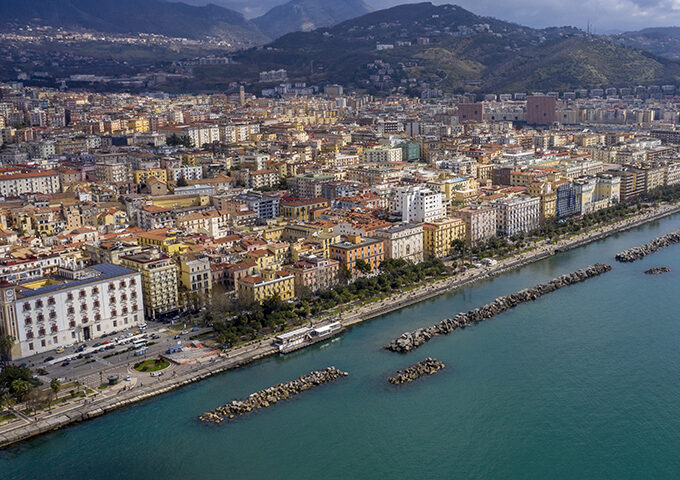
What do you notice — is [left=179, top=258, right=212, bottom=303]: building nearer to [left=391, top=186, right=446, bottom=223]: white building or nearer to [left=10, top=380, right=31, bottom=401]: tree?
[left=10, top=380, right=31, bottom=401]: tree

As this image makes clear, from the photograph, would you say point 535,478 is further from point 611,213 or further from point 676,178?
point 676,178

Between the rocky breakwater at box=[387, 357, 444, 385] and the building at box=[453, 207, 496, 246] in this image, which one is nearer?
the rocky breakwater at box=[387, 357, 444, 385]

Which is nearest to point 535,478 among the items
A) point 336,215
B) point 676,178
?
point 336,215

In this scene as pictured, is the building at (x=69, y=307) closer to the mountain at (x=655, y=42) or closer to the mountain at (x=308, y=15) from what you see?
the mountain at (x=655, y=42)

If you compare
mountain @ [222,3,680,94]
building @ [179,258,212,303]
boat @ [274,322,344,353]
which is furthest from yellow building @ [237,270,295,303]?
mountain @ [222,3,680,94]

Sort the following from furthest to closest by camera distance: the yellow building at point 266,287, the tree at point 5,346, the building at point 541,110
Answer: the building at point 541,110, the yellow building at point 266,287, the tree at point 5,346

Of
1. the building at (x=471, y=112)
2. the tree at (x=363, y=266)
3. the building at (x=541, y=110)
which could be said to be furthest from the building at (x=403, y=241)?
the building at (x=541, y=110)
